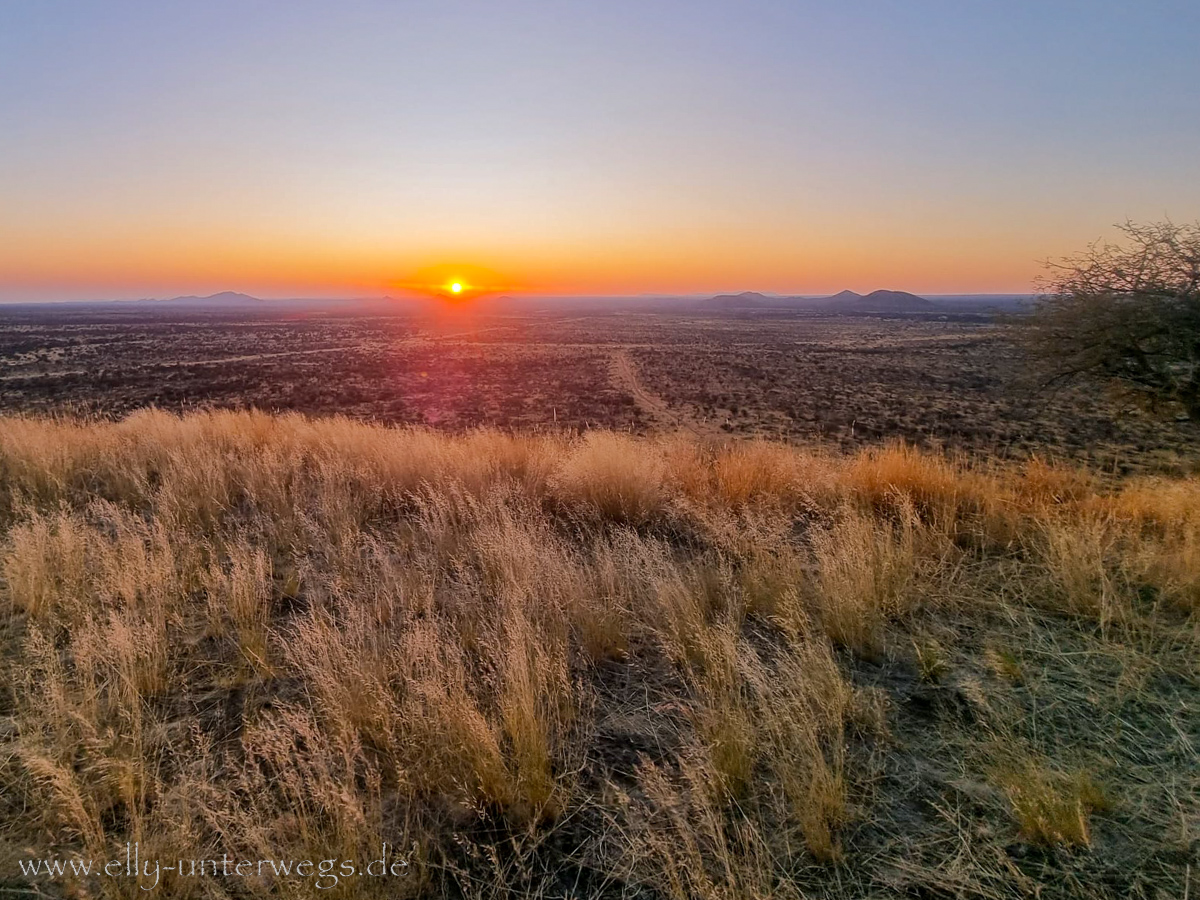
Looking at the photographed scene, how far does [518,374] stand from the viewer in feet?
120

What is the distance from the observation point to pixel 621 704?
8.95 ft

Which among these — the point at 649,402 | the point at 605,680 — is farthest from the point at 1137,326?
the point at 649,402

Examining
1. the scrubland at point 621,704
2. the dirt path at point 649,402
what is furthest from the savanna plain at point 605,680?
the dirt path at point 649,402

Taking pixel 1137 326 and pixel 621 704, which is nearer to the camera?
pixel 621 704

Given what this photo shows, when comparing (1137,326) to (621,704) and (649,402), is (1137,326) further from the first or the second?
(649,402)

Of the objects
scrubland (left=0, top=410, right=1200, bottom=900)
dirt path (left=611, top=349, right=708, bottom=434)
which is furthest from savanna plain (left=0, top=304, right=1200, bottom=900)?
dirt path (left=611, top=349, right=708, bottom=434)

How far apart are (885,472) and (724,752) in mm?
4353

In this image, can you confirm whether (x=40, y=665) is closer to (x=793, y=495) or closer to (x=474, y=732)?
(x=474, y=732)

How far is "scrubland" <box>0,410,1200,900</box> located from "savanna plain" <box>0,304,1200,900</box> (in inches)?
0.7

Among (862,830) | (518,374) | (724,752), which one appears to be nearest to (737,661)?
(724,752)

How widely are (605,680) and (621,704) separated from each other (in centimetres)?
22

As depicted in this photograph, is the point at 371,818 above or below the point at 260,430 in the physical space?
below

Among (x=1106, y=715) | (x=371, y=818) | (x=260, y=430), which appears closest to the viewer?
(x=371, y=818)

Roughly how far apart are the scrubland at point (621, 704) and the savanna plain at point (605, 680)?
2 centimetres
